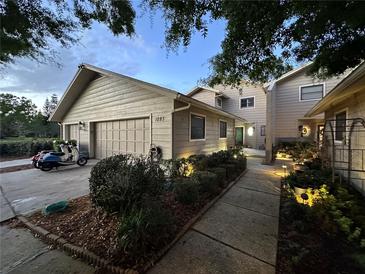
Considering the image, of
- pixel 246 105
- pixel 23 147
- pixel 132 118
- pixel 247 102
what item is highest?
pixel 247 102

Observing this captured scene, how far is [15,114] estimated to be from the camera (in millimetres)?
29922

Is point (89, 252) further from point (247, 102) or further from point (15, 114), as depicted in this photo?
point (15, 114)

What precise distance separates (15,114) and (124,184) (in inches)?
1549

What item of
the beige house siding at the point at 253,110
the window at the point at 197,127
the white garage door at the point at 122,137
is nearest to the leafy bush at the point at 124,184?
the white garage door at the point at 122,137

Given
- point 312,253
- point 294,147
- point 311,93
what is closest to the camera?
point 312,253

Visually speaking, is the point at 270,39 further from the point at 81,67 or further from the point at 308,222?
the point at 81,67

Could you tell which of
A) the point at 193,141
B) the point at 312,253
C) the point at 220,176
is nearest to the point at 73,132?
the point at 193,141

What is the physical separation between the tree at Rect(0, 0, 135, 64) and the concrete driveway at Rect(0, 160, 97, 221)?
3224 mm

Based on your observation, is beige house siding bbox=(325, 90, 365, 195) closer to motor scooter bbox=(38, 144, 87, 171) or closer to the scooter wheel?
the scooter wheel

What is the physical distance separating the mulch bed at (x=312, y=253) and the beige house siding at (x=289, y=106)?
12119 millimetres

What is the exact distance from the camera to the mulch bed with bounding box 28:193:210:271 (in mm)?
2258

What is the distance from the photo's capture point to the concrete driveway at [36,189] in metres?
4.12

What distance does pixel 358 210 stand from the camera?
10.6 feet

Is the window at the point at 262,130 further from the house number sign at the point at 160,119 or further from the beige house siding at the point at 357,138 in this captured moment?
the house number sign at the point at 160,119
